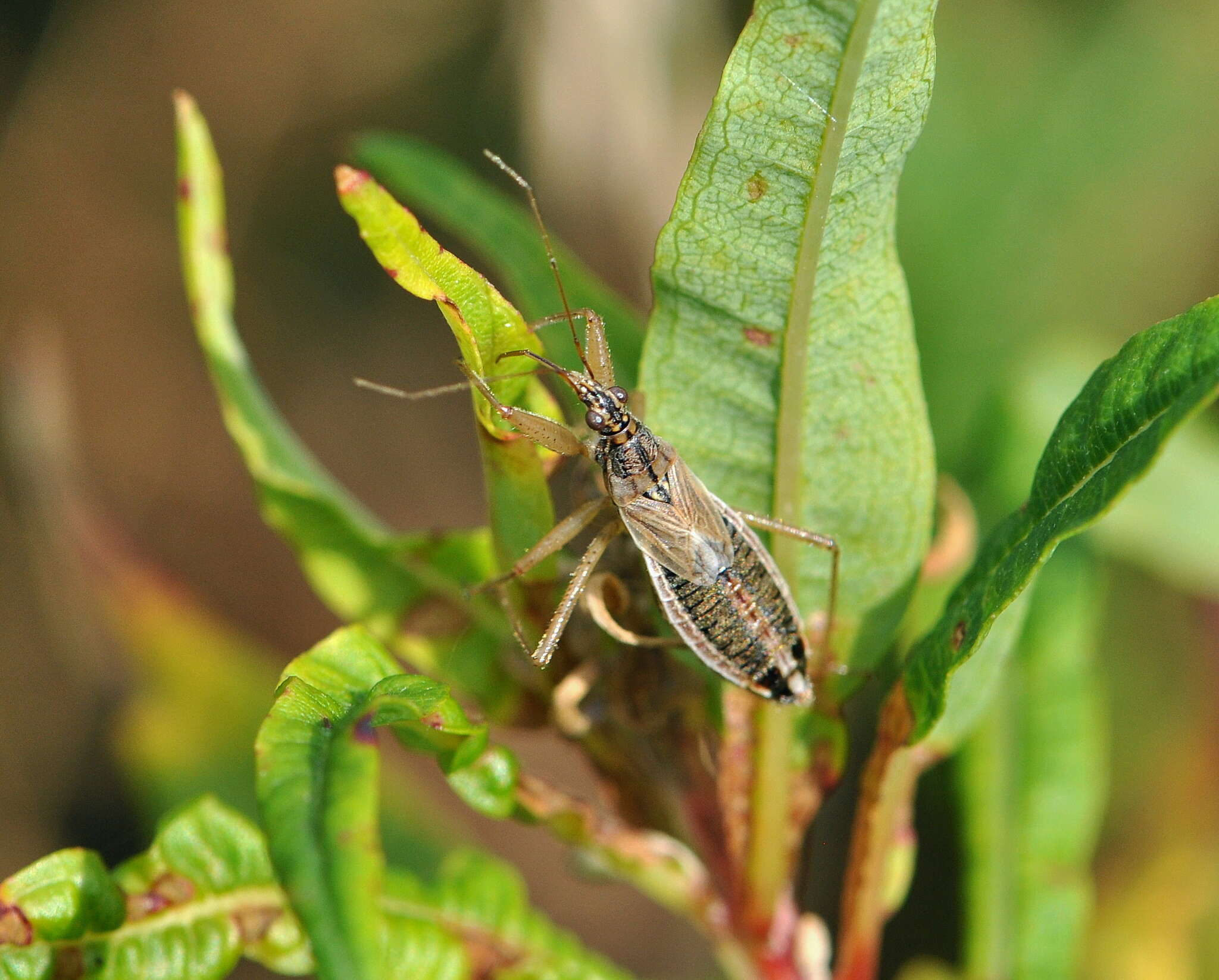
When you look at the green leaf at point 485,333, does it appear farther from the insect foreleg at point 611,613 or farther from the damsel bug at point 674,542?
the insect foreleg at point 611,613

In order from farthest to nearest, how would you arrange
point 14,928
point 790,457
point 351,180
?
point 790,457 → point 14,928 → point 351,180

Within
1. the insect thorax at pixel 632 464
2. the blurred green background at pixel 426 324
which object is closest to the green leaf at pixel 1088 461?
the insect thorax at pixel 632 464

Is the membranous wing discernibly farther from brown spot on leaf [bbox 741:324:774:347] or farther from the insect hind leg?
brown spot on leaf [bbox 741:324:774:347]

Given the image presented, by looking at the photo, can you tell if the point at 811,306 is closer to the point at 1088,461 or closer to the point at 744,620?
the point at 1088,461

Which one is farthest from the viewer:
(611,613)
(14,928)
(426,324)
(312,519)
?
(426,324)

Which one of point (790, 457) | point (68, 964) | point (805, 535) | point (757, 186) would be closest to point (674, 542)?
point (805, 535)

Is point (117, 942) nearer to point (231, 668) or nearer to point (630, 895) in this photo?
point (231, 668)
